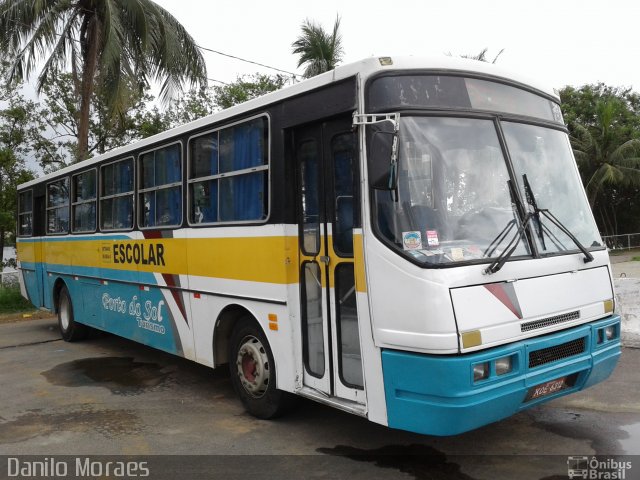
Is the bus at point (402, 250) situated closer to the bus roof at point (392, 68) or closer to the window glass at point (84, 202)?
the bus roof at point (392, 68)

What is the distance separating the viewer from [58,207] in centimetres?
1009

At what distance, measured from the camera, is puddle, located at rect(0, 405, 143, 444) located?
17.4 ft

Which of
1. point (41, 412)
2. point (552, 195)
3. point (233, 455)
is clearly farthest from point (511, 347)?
point (41, 412)

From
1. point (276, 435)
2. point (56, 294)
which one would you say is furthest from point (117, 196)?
point (276, 435)

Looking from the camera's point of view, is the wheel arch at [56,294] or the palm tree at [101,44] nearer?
the wheel arch at [56,294]

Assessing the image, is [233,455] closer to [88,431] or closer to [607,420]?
[88,431]

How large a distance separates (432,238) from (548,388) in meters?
1.40

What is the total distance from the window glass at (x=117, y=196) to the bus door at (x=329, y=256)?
355 cm

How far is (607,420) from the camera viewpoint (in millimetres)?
5090

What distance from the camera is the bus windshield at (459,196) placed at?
3.93 m

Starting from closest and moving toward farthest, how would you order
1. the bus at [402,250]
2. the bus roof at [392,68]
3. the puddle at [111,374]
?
the bus at [402,250] < the bus roof at [392,68] < the puddle at [111,374]

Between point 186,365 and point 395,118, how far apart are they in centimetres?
519

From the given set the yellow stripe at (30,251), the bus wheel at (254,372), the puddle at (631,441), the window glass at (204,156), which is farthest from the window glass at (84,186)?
the puddle at (631,441)

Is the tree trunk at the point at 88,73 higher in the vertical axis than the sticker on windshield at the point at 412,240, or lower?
higher
